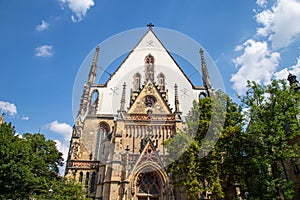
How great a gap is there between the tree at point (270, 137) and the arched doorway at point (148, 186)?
9301mm

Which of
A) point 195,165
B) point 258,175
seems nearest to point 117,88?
point 195,165

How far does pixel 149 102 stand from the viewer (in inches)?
1069

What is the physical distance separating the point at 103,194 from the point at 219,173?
11181 millimetres

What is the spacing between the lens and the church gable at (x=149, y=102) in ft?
85.7

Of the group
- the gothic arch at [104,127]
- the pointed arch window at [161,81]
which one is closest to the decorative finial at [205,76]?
the pointed arch window at [161,81]

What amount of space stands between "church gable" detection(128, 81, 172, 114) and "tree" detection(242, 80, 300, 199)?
1304cm

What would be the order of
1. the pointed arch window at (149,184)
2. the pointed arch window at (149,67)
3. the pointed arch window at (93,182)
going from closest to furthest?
1. the pointed arch window at (149,184)
2. the pointed arch window at (93,182)
3. the pointed arch window at (149,67)

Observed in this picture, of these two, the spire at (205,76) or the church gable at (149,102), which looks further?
the spire at (205,76)

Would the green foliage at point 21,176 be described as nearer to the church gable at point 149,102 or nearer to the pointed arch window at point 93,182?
the pointed arch window at point 93,182

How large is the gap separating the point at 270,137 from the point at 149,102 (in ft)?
54.0

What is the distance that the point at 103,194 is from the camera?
1936cm

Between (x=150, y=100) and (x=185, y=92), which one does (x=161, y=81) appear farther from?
(x=150, y=100)

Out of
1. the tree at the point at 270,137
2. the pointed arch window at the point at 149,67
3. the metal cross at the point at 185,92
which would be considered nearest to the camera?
the tree at the point at 270,137

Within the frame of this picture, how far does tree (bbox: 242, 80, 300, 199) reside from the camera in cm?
1211
